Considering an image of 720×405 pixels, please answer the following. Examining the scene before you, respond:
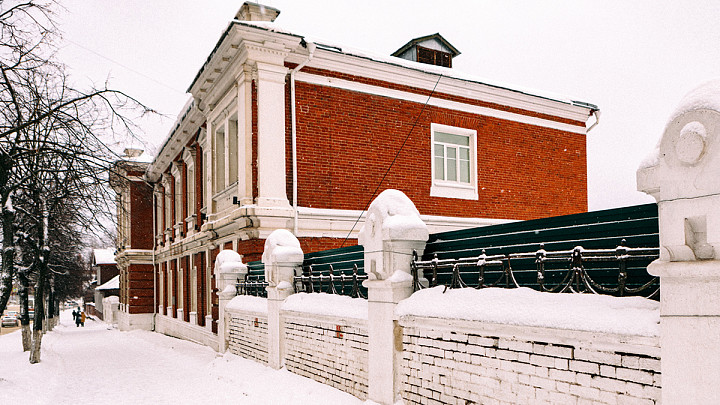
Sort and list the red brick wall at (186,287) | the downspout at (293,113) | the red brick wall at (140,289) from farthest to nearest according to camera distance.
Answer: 1. the red brick wall at (140,289)
2. the red brick wall at (186,287)
3. the downspout at (293,113)

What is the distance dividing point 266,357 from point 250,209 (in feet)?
11.0

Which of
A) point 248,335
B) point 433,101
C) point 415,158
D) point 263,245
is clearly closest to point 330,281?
point 248,335

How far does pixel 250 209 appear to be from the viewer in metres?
12.2

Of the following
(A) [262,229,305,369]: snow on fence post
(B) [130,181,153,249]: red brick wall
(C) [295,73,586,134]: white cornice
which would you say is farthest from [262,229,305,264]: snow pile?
(B) [130,181,153,249]: red brick wall

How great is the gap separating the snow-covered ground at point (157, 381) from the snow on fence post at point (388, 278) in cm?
52

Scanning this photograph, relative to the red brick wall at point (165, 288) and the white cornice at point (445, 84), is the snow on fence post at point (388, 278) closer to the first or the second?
the white cornice at point (445, 84)

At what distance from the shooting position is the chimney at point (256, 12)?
44.8ft

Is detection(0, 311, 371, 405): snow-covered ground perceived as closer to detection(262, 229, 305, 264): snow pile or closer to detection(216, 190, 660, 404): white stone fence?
detection(216, 190, 660, 404): white stone fence

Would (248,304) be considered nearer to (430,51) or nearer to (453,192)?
(453,192)

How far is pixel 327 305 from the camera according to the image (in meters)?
8.30

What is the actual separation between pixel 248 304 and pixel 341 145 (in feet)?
14.9

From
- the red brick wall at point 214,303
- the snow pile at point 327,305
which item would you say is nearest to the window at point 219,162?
the red brick wall at point 214,303

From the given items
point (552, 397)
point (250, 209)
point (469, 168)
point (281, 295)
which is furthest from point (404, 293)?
point (469, 168)

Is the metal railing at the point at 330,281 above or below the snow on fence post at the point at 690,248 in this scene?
below
